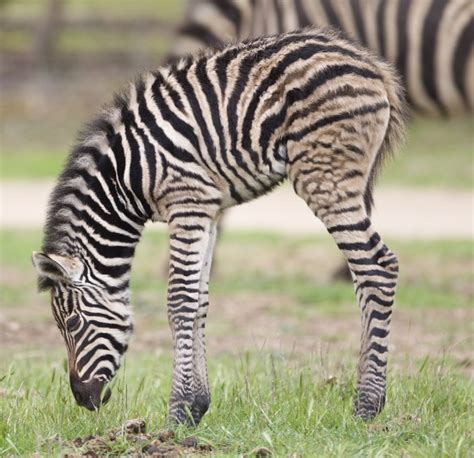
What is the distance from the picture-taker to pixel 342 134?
20.9ft

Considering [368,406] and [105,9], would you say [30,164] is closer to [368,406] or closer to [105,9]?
[105,9]

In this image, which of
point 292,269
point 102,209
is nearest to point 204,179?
point 102,209

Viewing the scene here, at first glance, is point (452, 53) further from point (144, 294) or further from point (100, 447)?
point (100, 447)

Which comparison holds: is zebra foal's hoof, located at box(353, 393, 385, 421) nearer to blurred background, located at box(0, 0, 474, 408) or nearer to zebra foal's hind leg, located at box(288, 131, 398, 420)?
zebra foal's hind leg, located at box(288, 131, 398, 420)

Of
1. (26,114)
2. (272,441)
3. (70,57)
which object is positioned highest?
(70,57)

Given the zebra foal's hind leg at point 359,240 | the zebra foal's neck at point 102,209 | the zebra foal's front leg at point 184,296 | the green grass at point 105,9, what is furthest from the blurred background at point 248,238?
the green grass at point 105,9

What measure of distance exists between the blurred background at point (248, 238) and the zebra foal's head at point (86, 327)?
3.19ft

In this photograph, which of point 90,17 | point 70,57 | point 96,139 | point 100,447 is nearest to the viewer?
point 100,447

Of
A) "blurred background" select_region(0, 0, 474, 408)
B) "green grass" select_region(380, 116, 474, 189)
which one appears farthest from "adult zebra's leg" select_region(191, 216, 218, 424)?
"green grass" select_region(380, 116, 474, 189)

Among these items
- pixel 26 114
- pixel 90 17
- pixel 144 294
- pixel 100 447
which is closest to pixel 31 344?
pixel 144 294

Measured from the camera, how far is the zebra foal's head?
642 cm

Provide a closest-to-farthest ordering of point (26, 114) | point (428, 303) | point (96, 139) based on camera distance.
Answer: point (96, 139) < point (428, 303) < point (26, 114)

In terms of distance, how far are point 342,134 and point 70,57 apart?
88.8 feet

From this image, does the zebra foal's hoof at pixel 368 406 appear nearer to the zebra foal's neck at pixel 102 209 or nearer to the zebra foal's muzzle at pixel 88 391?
the zebra foal's muzzle at pixel 88 391
